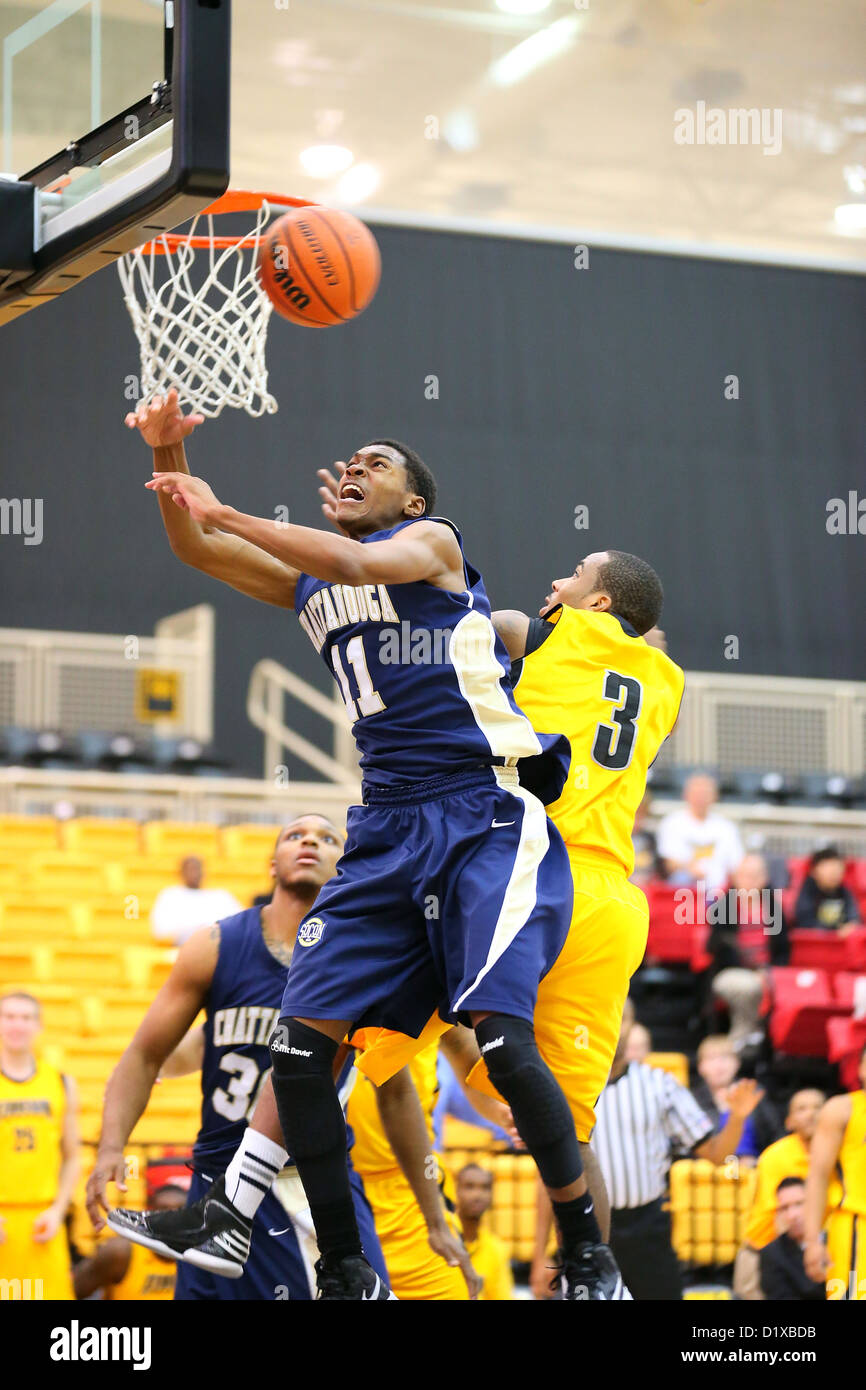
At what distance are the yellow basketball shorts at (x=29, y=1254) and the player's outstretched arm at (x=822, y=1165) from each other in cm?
348

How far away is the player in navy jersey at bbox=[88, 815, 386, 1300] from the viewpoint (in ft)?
20.0

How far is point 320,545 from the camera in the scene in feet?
15.0

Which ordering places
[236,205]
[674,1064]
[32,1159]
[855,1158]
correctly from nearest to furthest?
[236,205]
[855,1158]
[32,1159]
[674,1064]

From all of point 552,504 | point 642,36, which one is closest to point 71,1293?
point 552,504

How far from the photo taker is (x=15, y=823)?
15.6m

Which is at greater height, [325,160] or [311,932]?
[325,160]

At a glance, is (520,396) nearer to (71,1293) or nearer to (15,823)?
(15,823)

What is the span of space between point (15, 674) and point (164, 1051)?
11.8 metres

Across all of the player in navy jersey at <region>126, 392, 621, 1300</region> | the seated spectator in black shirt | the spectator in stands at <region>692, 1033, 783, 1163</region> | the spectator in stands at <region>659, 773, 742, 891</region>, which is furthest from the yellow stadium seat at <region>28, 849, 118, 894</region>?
the player in navy jersey at <region>126, 392, 621, 1300</region>

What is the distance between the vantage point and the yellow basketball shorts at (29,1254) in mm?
8758

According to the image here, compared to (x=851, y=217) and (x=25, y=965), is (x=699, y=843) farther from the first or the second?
(x=851, y=217)

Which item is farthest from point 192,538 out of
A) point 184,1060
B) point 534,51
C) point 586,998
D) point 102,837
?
point 534,51

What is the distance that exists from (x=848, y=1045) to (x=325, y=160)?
12546 millimetres
